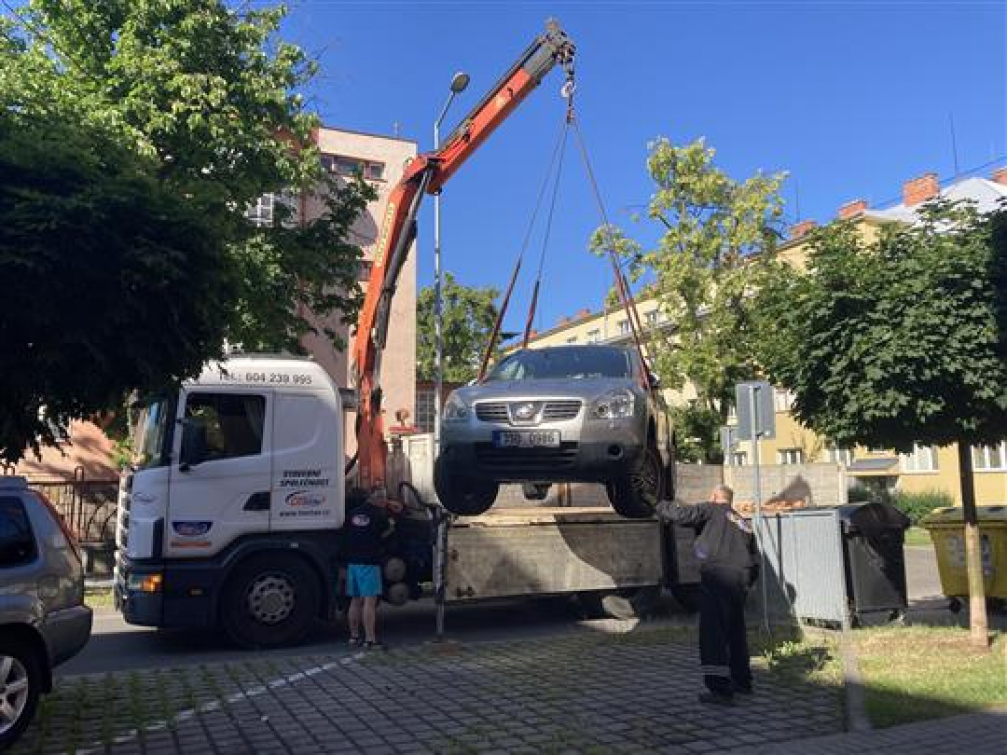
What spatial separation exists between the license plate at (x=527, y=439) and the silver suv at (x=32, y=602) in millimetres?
3328

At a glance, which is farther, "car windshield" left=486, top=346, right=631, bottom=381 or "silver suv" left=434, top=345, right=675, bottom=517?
"car windshield" left=486, top=346, right=631, bottom=381

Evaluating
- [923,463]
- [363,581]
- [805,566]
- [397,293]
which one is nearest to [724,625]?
[805,566]

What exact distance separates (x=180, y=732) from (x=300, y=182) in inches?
427

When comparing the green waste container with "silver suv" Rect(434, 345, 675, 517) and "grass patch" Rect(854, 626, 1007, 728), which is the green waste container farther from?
"silver suv" Rect(434, 345, 675, 517)

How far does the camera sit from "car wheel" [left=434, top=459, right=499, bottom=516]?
8.31 meters

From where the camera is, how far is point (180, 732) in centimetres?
613

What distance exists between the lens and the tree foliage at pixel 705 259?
26672mm

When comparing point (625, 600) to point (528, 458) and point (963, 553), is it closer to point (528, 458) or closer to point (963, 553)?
point (963, 553)

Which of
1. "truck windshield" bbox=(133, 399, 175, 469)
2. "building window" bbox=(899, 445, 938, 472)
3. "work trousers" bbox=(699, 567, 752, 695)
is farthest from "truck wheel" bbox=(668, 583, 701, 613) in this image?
"building window" bbox=(899, 445, 938, 472)

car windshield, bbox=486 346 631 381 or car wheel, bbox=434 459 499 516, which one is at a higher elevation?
car windshield, bbox=486 346 631 381

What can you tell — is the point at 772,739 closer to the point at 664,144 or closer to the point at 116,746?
the point at 116,746

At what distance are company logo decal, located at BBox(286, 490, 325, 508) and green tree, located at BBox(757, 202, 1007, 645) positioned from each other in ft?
16.8

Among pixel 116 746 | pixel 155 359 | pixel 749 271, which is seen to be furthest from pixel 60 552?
pixel 749 271

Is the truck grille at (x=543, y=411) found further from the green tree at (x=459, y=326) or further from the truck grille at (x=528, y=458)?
the green tree at (x=459, y=326)
